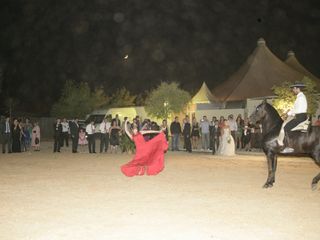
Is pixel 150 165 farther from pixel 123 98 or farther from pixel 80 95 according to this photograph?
pixel 123 98

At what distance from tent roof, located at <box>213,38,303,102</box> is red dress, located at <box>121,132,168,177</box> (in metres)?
20.1

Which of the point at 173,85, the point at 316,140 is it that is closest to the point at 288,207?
the point at 316,140

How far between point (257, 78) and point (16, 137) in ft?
61.5

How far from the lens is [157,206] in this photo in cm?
891

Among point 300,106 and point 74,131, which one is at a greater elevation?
point 300,106

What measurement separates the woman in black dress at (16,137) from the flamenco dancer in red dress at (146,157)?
40.6ft

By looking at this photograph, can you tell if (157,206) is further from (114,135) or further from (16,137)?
(16,137)

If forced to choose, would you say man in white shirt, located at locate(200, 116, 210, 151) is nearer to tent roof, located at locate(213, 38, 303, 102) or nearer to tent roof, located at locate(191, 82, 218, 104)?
tent roof, located at locate(213, 38, 303, 102)

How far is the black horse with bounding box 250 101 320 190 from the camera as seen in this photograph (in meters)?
11.7

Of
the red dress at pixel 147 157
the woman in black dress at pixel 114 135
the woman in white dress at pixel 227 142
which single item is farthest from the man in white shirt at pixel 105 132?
the red dress at pixel 147 157

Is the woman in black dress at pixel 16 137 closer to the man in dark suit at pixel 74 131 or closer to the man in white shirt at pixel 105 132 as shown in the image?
the man in dark suit at pixel 74 131

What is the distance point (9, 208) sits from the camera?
8719 millimetres

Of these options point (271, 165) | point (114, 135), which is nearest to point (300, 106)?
point (271, 165)

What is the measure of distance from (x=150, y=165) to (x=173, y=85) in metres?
25.0
